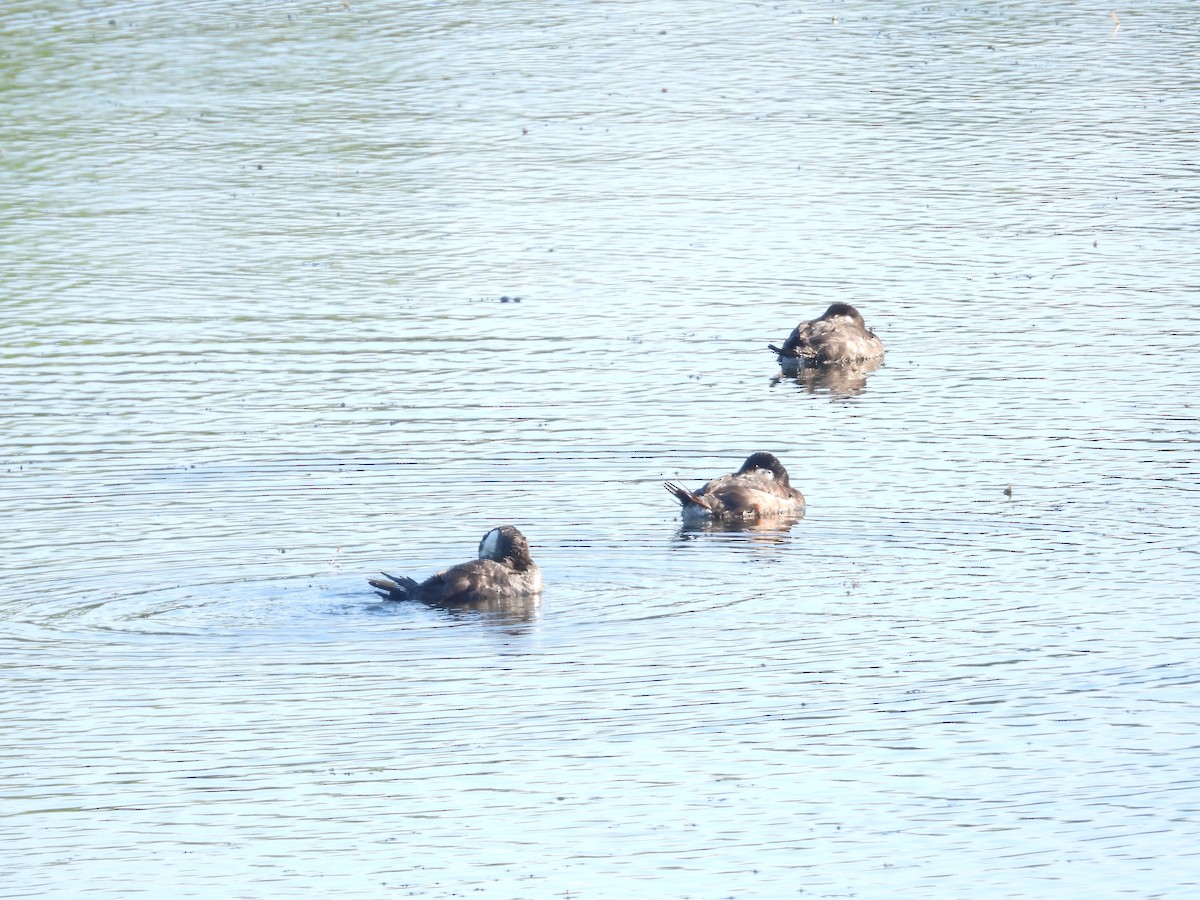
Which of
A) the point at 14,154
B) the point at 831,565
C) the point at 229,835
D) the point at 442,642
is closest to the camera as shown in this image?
the point at 229,835

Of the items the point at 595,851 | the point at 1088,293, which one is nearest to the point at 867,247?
the point at 1088,293

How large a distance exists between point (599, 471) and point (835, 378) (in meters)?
5.02

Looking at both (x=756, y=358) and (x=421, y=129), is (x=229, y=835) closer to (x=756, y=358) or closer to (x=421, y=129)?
(x=756, y=358)

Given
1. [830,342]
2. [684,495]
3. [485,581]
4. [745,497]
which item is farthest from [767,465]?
[830,342]

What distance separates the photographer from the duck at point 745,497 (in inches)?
730

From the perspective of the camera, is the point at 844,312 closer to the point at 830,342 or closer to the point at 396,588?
the point at 830,342

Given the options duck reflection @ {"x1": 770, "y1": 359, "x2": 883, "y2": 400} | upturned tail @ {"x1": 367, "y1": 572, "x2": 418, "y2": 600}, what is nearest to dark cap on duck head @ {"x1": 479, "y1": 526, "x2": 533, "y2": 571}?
upturned tail @ {"x1": 367, "y1": 572, "x2": 418, "y2": 600}

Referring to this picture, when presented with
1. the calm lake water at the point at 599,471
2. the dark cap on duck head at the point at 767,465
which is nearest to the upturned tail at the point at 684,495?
the calm lake water at the point at 599,471

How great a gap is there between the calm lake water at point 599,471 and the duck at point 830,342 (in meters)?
0.35

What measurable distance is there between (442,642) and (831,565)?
3.20 metres

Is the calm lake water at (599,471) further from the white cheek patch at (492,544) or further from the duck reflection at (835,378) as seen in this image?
the white cheek patch at (492,544)

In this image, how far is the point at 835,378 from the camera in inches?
939

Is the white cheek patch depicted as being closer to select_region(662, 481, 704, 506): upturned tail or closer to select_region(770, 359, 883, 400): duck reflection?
select_region(662, 481, 704, 506): upturned tail

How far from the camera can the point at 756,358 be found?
24375 millimetres
